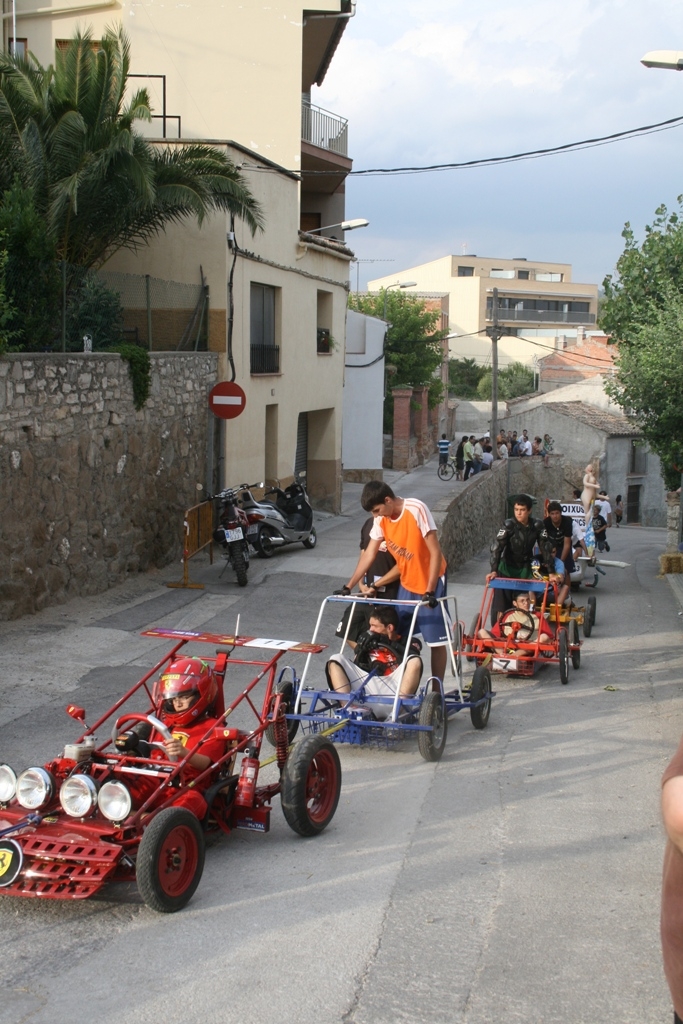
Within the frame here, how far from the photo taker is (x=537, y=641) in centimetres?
1061

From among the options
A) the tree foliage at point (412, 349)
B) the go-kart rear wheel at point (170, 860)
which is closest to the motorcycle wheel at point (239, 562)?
the go-kart rear wheel at point (170, 860)

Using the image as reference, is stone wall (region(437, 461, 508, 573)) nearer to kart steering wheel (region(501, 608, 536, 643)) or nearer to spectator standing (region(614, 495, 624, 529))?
kart steering wheel (region(501, 608, 536, 643))

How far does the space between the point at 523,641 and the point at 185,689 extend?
5.36 meters

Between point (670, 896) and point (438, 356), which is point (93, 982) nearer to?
point (670, 896)

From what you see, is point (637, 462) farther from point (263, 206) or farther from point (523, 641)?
point (523, 641)

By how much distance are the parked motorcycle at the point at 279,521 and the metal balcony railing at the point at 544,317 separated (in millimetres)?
72361

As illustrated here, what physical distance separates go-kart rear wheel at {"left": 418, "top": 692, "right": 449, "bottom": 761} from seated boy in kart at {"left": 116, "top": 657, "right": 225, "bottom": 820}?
1823 millimetres

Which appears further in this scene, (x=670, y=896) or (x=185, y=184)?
(x=185, y=184)

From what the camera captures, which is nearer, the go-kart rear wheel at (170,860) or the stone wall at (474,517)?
the go-kart rear wheel at (170,860)

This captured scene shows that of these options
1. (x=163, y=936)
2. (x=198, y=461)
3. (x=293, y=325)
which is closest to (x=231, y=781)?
(x=163, y=936)

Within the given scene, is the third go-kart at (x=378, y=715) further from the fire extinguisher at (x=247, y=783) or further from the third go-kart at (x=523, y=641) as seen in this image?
the third go-kart at (x=523, y=641)

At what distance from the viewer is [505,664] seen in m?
10.6

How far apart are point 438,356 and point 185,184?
33780 mm

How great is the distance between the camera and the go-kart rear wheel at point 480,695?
8633 mm
